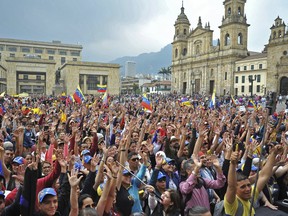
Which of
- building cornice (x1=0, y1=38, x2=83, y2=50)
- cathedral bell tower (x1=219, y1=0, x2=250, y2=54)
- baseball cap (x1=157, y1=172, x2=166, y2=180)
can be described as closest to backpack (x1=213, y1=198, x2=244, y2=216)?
baseball cap (x1=157, y1=172, x2=166, y2=180)

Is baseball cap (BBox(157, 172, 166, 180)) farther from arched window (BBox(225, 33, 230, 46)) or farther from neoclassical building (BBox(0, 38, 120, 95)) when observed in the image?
arched window (BBox(225, 33, 230, 46))

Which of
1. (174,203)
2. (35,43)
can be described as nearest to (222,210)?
(174,203)

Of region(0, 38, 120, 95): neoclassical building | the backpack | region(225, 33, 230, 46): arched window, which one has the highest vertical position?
region(225, 33, 230, 46): arched window

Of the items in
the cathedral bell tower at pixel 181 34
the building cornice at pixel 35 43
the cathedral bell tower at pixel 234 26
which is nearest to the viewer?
the cathedral bell tower at pixel 234 26

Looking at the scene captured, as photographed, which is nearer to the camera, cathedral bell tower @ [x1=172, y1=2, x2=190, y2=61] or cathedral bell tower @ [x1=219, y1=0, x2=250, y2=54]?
cathedral bell tower @ [x1=219, y1=0, x2=250, y2=54]

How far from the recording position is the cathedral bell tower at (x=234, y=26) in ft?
190

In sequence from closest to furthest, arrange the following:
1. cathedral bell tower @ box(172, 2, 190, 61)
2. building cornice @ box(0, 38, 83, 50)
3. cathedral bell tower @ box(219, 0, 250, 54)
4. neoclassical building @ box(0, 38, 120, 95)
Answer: neoclassical building @ box(0, 38, 120, 95)
cathedral bell tower @ box(219, 0, 250, 54)
cathedral bell tower @ box(172, 2, 190, 61)
building cornice @ box(0, 38, 83, 50)

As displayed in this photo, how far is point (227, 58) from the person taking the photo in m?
59.4

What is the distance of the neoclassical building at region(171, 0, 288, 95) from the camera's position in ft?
153

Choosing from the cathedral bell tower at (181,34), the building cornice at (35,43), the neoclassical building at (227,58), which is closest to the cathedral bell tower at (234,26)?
the neoclassical building at (227,58)

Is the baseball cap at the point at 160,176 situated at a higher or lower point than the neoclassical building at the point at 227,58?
lower

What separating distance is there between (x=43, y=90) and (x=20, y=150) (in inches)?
2369

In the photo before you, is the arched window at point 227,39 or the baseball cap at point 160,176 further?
the arched window at point 227,39

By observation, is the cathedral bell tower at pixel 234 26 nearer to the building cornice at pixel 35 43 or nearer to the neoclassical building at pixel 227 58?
the neoclassical building at pixel 227 58
